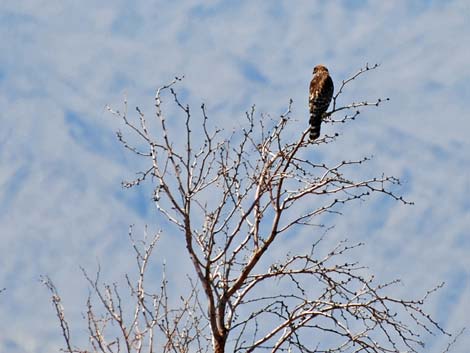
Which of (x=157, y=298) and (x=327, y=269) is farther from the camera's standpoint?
(x=157, y=298)

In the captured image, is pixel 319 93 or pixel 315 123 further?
pixel 319 93

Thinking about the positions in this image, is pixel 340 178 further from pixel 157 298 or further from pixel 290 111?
pixel 157 298

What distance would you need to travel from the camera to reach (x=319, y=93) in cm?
1131

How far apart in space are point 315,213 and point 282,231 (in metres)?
0.32

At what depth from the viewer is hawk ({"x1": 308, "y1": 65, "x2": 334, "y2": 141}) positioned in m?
10.4

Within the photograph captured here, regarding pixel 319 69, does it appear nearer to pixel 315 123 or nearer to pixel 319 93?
pixel 319 93

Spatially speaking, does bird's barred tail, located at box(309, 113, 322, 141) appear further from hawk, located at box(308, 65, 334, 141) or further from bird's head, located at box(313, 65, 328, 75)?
bird's head, located at box(313, 65, 328, 75)

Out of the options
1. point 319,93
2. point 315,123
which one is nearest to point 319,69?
point 319,93

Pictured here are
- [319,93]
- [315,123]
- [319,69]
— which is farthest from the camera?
[319,69]

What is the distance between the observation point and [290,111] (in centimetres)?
750

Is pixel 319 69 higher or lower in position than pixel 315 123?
higher

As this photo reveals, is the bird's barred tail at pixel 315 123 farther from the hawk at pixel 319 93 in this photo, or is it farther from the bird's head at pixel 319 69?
the bird's head at pixel 319 69

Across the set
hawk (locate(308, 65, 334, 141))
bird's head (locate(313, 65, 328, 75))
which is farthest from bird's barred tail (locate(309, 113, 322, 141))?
bird's head (locate(313, 65, 328, 75))

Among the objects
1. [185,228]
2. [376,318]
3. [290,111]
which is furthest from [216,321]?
[290,111]
